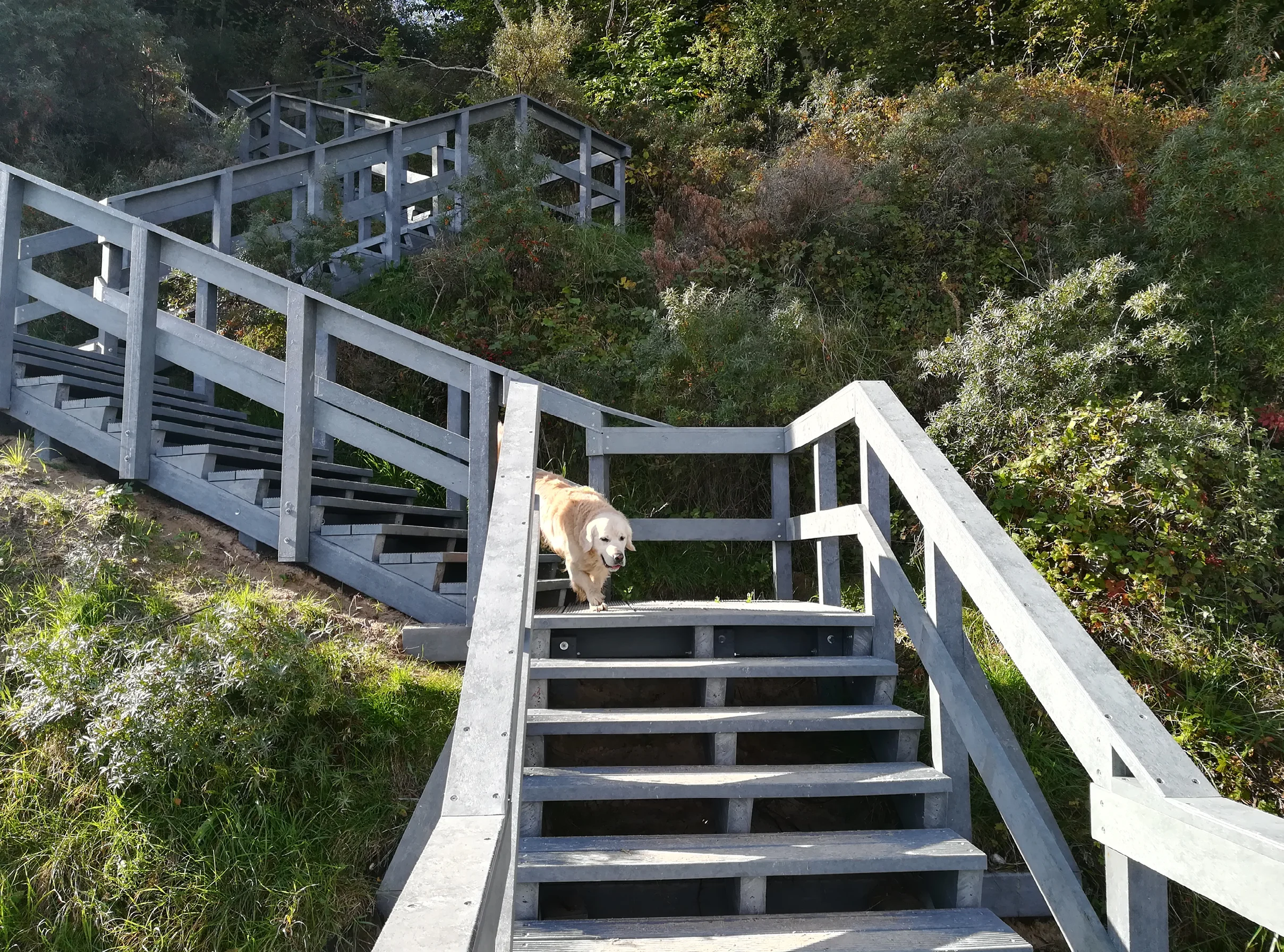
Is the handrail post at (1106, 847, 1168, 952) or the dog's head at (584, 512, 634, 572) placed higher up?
the dog's head at (584, 512, 634, 572)

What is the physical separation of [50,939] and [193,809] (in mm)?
568

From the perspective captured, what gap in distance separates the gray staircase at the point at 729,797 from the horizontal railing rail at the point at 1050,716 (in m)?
0.25

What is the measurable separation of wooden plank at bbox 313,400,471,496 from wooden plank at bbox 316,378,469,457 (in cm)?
5

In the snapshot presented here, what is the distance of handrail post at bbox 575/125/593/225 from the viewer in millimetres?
10930

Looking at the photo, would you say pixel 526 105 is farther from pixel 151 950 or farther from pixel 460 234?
pixel 151 950

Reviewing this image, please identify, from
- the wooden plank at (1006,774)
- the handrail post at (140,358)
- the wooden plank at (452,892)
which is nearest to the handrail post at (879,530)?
the wooden plank at (1006,774)

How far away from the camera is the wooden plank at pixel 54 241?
650 centimetres

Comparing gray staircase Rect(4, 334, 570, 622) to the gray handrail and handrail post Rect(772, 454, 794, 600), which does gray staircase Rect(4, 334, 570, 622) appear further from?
the gray handrail

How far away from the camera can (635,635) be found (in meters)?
3.80

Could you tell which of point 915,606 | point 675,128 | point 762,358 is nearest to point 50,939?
point 915,606

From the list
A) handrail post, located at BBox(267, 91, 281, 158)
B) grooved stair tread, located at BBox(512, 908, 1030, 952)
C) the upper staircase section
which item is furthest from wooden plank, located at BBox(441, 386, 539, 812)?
handrail post, located at BBox(267, 91, 281, 158)

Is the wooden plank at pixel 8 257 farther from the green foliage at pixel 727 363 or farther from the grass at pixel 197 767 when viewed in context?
the green foliage at pixel 727 363

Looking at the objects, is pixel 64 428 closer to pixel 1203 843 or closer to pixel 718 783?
pixel 718 783

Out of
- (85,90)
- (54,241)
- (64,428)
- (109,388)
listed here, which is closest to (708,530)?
(64,428)
